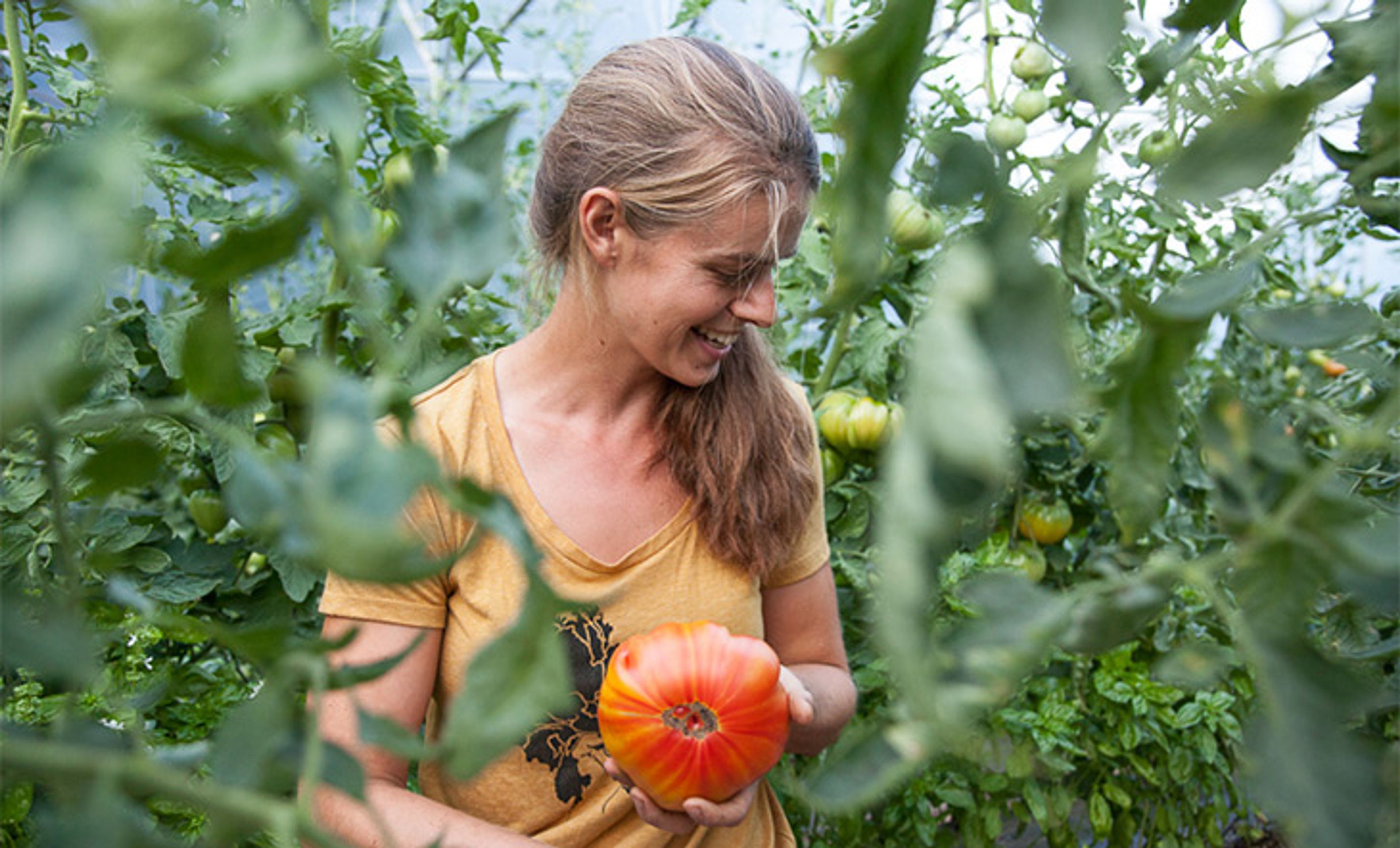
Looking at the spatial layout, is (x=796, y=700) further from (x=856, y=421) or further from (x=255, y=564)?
(x=255, y=564)

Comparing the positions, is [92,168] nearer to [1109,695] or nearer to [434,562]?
[434,562]

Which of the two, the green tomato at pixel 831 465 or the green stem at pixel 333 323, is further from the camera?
the green tomato at pixel 831 465

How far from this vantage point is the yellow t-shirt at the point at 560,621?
0.93 metres

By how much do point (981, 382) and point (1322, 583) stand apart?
102mm

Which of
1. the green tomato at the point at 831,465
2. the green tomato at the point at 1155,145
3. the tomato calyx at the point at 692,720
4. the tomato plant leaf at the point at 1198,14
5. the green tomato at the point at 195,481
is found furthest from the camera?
the green tomato at the point at 831,465

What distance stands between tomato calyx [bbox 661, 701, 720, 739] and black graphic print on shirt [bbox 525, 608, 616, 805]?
196mm

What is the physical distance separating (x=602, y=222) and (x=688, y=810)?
0.48 meters

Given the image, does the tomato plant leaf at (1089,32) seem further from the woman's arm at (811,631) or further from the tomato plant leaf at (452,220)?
the woman's arm at (811,631)

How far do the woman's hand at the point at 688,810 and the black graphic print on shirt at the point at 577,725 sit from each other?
0.12 meters

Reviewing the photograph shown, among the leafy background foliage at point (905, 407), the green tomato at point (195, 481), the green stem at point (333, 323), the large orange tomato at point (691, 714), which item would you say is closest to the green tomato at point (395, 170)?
the green stem at point (333, 323)

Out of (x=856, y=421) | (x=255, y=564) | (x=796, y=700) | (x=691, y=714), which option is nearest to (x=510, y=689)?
(x=691, y=714)

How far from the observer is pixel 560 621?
945 mm

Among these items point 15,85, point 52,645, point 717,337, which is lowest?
point 717,337

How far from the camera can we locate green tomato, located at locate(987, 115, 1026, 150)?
1.17 metres
